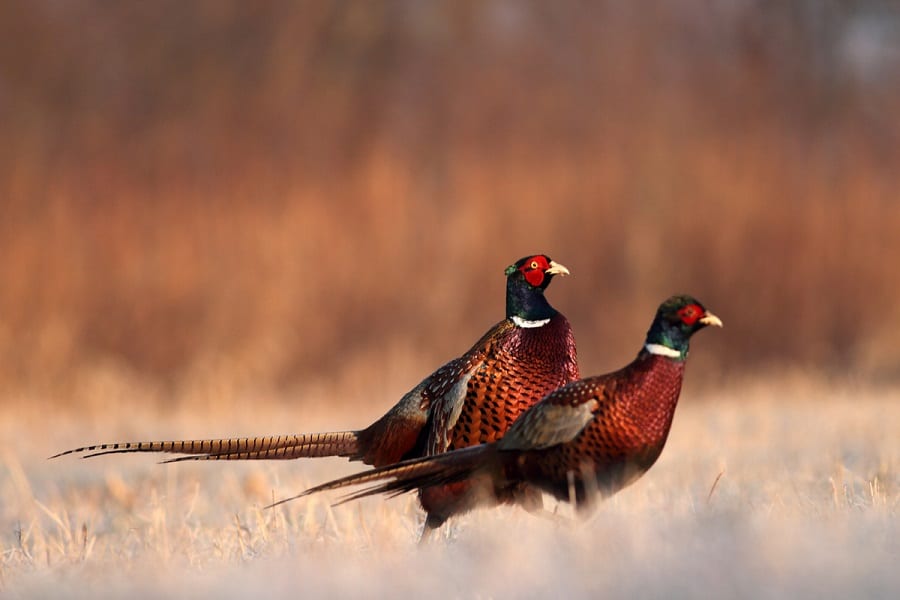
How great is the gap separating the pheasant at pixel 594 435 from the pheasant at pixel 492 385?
451 millimetres

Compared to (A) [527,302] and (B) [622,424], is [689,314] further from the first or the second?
(A) [527,302]

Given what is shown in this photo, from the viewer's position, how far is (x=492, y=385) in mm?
4188

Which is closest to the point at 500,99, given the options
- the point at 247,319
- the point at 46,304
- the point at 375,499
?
the point at 247,319

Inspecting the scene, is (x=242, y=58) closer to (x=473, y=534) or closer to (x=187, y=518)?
(x=187, y=518)

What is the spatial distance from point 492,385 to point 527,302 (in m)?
0.29

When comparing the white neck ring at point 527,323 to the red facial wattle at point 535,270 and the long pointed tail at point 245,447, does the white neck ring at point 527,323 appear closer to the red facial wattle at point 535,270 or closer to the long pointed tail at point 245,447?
the red facial wattle at point 535,270

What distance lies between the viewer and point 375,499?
6.42 metres

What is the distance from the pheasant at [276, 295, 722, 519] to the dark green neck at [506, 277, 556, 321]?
63 cm

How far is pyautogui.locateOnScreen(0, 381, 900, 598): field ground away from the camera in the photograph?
9.07 ft

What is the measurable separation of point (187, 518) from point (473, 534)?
212 centimetres

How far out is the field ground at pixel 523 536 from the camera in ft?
9.07

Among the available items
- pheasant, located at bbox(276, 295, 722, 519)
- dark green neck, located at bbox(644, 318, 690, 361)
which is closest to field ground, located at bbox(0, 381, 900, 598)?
pheasant, located at bbox(276, 295, 722, 519)

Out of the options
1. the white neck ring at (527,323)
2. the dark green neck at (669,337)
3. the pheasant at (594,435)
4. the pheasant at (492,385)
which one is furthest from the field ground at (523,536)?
the white neck ring at (527,323)

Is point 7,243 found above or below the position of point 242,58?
below
